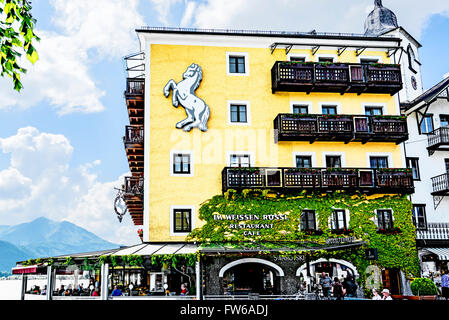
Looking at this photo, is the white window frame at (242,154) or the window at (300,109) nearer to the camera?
the white window frame at (242,154)

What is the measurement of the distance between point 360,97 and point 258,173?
9273 millimetres

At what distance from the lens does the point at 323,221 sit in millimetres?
28078

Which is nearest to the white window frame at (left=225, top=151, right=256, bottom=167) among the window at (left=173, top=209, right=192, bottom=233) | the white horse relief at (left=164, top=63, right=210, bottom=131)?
the white horse relief at (left=164, top=63, right=210, bottom=131)

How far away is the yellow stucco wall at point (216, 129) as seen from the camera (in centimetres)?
2747

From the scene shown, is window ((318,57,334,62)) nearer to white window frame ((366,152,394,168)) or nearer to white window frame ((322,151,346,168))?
white window frame ((322,151,346,168))

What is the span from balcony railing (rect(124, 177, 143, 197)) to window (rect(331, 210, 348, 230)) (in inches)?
484

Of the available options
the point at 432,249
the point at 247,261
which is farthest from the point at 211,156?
the point at 432,249

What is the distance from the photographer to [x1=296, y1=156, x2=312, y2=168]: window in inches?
1141

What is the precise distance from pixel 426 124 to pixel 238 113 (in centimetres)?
1379

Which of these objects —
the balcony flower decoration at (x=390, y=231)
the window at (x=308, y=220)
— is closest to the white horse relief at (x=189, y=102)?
the window at (x=308, y=220)

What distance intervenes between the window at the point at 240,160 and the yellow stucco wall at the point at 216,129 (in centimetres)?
44

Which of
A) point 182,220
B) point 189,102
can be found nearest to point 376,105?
point 189,102

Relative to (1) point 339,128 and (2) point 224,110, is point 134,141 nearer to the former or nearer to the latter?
(2) point 224,110

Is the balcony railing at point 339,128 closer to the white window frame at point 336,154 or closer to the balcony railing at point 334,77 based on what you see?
the white window frame at point 336,154
